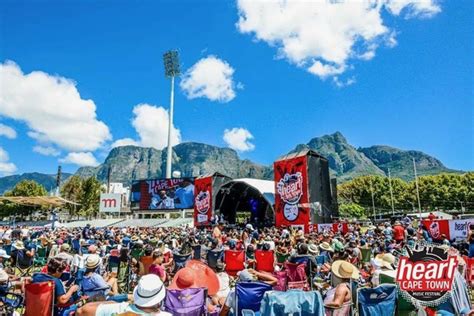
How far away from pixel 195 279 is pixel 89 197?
217 feet

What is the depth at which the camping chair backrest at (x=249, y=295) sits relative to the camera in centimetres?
400

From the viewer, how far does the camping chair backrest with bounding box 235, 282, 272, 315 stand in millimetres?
4000

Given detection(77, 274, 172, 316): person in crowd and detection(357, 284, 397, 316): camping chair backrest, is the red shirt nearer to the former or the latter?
detection(357, 284, 397, 316): camping chair backrest

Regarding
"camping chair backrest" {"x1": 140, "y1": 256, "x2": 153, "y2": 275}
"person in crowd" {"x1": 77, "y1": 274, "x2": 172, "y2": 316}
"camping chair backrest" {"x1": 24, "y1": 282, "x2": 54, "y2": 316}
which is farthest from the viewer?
"camping chair backrest" {"x1": 140, "y1": 256, "x2": 153, "y2": 275}

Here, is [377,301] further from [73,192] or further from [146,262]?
[73,192]

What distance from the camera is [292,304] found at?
3438 millimetres

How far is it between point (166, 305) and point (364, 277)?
3.97 metres

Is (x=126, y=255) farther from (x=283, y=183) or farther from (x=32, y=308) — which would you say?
(x=283, y=183)

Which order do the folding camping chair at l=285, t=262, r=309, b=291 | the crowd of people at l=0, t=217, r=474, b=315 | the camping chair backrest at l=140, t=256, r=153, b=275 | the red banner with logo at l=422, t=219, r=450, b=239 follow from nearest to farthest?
the crowd of people at l=0, t=217, r=474, b=315 → the folding camping chair at l=285, t=262, r=309, b=291 → the camping chair backrest at l=140, t=256, r=153, b=275 → the red banner with logo at l=422, t=219, r=450, b=239

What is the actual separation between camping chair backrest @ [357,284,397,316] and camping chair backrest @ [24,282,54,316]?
3455 millimetres

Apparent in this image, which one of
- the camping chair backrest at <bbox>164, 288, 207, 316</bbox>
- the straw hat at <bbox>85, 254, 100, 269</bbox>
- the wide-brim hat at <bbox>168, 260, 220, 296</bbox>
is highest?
the straw hat at <bbox>85, 254, 100, 269</bbox>

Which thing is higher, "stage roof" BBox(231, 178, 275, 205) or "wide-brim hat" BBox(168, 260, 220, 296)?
"stage roof" BBox(231, 178, 275, 205)

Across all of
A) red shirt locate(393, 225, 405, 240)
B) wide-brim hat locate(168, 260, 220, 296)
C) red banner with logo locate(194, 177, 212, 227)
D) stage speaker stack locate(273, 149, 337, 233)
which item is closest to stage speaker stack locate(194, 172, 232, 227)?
red banner with logo locate(194, 177, 212, 227)

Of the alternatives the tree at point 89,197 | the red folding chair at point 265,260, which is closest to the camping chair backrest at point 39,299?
the red folding chair at point 265,260
